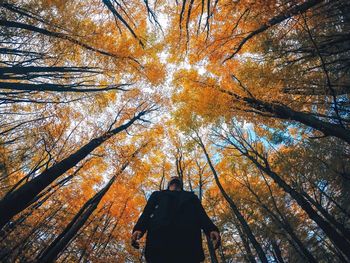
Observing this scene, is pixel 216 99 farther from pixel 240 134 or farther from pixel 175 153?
pixel 175 153

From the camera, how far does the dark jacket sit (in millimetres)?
2256

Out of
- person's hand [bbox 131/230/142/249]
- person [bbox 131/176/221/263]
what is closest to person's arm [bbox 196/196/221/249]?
person [bbox 131/176/221/263]

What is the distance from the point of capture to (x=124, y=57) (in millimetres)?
7828

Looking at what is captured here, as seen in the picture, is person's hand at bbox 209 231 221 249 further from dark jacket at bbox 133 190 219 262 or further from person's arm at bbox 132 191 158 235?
person's arm at bbox 132 191 158 235

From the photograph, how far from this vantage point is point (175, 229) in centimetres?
236

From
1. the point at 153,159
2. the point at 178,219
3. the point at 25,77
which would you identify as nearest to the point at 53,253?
the point at 25,77

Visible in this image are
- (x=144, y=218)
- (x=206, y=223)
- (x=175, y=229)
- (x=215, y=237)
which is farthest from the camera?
(x=144, y=218)

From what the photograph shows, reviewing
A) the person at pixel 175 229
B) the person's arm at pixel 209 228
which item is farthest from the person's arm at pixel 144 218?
the person's arm at pixel 209 228

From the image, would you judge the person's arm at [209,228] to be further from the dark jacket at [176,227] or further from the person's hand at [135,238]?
the person's hand at [135,238]

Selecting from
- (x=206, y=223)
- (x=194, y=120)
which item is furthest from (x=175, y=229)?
(x=194, y=120)

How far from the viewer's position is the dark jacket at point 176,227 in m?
2.26

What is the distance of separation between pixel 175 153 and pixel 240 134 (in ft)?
11.5

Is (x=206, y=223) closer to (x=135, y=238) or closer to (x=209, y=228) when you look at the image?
(x=209, y=228)

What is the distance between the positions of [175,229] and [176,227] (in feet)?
0.08
